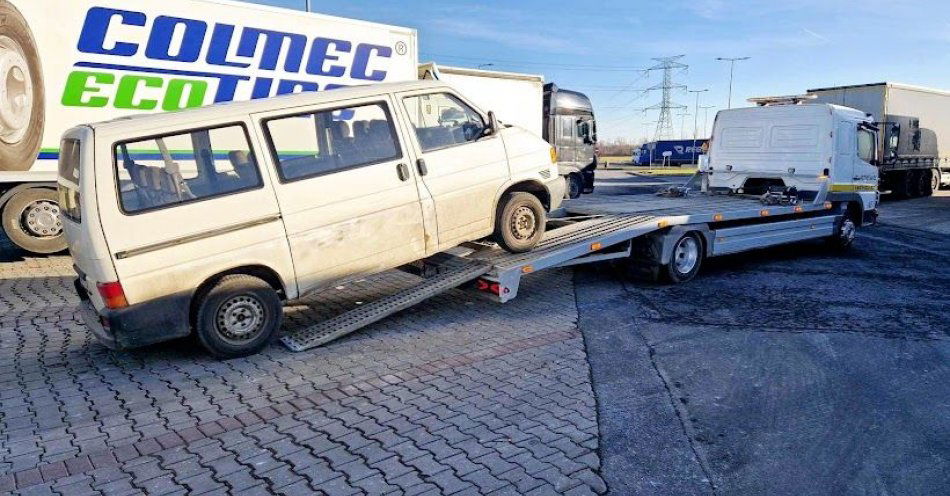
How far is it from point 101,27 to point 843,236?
12028mm

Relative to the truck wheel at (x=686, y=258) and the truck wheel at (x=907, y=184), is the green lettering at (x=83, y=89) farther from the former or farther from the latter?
the truck wheel at (x=907, y=184)

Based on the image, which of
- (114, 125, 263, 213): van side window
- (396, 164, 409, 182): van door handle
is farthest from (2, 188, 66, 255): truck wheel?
(396, 164, 409, 182): van door handle

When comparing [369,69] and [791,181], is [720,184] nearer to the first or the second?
[791,181]

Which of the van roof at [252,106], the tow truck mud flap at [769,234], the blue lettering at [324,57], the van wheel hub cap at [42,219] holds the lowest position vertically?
the tow truck mud flap at [769,234]

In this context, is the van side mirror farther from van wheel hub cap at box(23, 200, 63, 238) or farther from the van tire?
van wheel hub cap at box(23, 200, 63, 238)

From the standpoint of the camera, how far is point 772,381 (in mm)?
4918

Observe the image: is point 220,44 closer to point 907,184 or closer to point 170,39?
point 170,39

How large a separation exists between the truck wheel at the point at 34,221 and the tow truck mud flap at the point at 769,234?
30.6ft

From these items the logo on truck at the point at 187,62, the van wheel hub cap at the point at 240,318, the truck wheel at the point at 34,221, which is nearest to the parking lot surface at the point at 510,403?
the van wheel hub cap at the point at 240,318

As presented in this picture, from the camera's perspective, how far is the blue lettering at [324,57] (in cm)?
1005

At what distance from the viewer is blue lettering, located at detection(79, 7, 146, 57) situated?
27.2 feet

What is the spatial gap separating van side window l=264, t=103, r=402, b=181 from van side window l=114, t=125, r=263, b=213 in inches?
11.1

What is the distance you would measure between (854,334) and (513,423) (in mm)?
4076

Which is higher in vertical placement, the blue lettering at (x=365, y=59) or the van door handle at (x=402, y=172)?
the blue lettering at (x=365, y=59)
